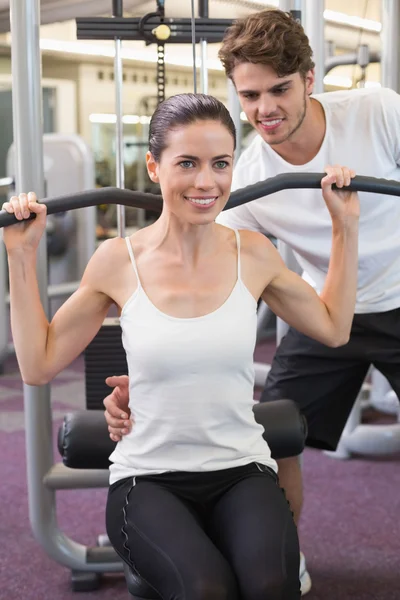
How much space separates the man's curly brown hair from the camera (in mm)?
1906

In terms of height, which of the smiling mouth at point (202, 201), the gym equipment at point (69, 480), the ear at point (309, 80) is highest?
the ear at point (309, 80)

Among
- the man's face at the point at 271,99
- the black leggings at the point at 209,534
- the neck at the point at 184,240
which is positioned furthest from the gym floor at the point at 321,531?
the man's face at the point at 271,99

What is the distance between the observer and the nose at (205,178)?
1538 millimetres

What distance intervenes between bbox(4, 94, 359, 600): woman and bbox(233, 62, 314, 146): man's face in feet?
1.19

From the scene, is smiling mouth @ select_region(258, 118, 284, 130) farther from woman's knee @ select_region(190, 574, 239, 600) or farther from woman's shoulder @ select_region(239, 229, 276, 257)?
woman's knee @ select_region(190, 574, 239, 600)

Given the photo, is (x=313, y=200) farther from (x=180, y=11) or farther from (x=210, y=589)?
(x=180, y=11)

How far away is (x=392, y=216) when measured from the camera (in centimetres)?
217

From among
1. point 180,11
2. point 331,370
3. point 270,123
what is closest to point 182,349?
point 270,123

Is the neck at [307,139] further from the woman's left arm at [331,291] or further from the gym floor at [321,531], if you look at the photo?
the gym floor at [321,531]

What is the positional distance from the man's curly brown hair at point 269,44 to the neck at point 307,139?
13 centimetres

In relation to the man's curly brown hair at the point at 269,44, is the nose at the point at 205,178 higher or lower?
lower

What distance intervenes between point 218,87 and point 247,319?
12.2 m

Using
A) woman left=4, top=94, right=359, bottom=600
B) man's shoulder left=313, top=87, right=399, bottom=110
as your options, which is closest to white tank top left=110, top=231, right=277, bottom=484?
woman left=4, top=94, right=359, bottom=600

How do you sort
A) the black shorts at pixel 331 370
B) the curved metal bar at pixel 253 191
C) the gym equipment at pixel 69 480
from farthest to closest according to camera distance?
the black shorts at pixel 331 370 < the gym equipment at pixel 69 480 < the curved metal bar at pixel 253 191
